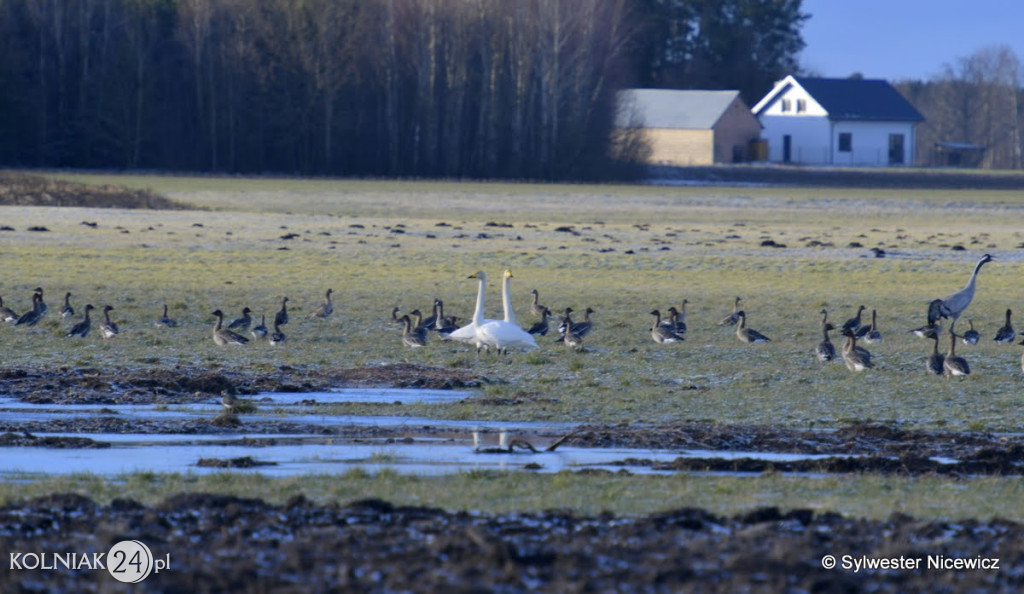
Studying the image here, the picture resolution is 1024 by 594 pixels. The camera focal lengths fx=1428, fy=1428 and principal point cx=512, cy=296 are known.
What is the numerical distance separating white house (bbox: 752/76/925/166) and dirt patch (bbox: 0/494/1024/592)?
104440 mm

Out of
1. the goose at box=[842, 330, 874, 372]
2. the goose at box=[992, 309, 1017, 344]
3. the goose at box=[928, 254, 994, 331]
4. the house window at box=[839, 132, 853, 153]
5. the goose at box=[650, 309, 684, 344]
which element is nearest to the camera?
the goose at box=[842, 330, 874, 372]

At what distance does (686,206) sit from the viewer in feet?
181

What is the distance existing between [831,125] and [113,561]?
109m

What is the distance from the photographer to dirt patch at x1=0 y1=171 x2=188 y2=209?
4541 centimetres

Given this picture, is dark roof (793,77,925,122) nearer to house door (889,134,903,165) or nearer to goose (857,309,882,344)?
house door (889,134,903,165)

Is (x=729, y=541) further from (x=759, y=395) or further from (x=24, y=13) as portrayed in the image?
(x=24, y=13)

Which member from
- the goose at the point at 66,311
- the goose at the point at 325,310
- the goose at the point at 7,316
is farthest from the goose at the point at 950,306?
the goose at the point at 7,316

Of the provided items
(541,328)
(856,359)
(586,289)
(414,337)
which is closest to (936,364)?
(856,359)

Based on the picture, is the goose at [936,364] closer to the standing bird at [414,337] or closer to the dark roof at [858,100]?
the standing bird at [414,337]

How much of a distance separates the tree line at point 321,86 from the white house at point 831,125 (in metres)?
32.4

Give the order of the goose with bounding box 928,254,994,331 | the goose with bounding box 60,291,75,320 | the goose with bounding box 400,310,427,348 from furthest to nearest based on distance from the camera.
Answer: the goose with bounding box 60,291,75,320 → the goose with bounding box 928,254,994,331 → the goose with bounding box 400,310,427,348

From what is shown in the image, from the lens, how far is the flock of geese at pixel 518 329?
17578 mm

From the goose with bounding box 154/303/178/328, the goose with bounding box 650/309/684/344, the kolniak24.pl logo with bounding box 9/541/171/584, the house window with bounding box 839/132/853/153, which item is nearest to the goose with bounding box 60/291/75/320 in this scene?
the goose with bounding box 154/303/178/328

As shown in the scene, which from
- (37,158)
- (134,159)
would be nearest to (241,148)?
(134,159)
